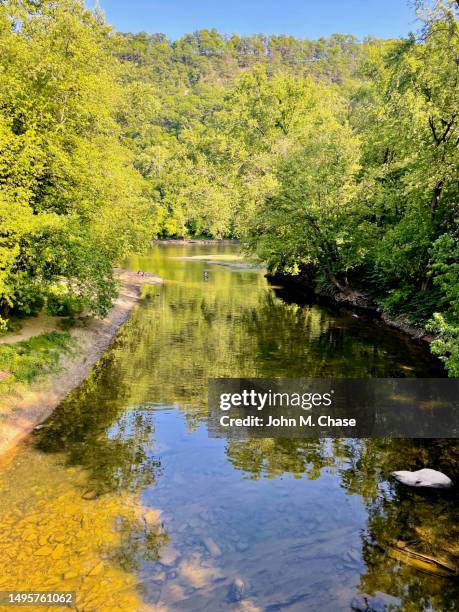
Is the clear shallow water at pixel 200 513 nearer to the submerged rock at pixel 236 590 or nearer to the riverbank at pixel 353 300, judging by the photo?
the submerged rock at pixel 236 590

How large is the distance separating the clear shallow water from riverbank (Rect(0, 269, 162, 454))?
1.88 ft

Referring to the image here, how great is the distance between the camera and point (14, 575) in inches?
344

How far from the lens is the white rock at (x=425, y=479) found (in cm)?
1204

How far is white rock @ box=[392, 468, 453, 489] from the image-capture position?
12039 mm

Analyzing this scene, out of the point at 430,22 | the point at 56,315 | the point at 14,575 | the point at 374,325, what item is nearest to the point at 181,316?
the point at 56,315

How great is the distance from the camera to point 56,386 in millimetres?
18469

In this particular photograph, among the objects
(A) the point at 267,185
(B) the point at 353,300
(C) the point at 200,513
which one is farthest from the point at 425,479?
(A) the point at 267,185

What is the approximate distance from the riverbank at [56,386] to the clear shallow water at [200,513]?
1.88 ft

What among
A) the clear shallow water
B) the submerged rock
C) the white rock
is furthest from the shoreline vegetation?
the submerged rock

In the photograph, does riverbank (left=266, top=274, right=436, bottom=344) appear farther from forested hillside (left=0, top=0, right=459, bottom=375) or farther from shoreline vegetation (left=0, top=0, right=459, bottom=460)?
forested hillside (left=0, top=0, right=459, bottom=375)

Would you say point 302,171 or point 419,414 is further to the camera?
point 302,171

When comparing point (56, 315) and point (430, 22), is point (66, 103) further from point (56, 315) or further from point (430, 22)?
point (430, 22)

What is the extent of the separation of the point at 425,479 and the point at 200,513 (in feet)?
19.6

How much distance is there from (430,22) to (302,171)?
16686 mm
